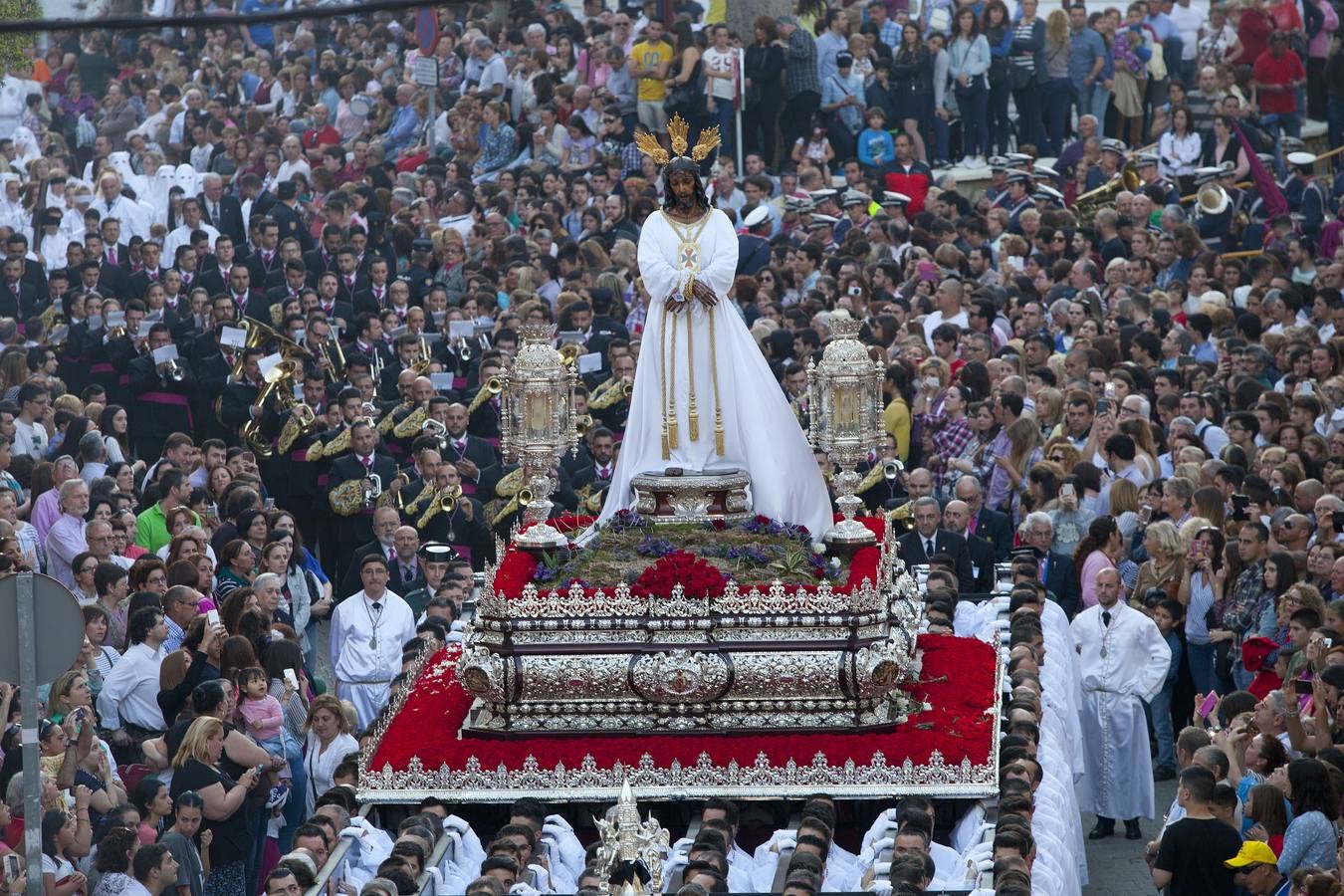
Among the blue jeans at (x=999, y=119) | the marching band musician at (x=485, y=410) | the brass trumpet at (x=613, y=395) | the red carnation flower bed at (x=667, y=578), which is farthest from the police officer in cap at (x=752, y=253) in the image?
the red carnation flower bed at (x=667, y=578)

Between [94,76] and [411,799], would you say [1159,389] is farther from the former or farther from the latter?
[94,76]

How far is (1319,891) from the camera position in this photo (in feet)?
37.9

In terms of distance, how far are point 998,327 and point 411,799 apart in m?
10.5

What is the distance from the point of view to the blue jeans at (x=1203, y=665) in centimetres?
1780

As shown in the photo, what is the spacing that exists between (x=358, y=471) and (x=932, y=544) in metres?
4.68

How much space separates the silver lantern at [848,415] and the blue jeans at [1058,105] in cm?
1628

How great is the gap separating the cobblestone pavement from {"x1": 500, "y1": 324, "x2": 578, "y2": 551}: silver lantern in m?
3.99

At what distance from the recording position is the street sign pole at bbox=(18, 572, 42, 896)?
11852 mm

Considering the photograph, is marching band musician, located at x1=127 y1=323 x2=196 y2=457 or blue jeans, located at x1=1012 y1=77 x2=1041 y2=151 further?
blue jeans, located at x1=1012 y1=77 x2=1041 y2=151

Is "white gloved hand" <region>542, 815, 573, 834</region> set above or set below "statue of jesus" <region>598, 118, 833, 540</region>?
below

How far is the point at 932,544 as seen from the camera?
19.5 metres

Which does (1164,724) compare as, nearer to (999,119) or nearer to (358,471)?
(358,471)

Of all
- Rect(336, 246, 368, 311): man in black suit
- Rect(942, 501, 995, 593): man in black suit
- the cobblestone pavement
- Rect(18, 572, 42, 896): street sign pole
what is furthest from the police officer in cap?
Rect(18, 572, 42, 896): street sign pole

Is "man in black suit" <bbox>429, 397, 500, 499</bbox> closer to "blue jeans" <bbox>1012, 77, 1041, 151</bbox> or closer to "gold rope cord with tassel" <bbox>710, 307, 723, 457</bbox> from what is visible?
"gold rope cord with tassel" <bbox>710, 307, 723, 457</bbox>
